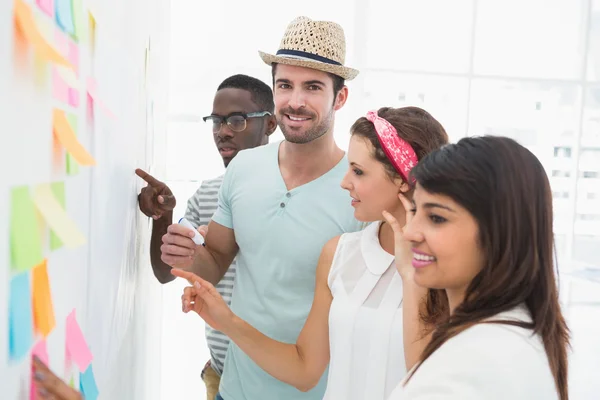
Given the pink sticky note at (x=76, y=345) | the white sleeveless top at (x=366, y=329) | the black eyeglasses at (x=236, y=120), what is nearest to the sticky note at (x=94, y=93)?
the pink sticky note at (x=76, y=345)

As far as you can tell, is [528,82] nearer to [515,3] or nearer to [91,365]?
[515,3]

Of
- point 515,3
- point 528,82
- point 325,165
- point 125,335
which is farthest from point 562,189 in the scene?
point 125,335

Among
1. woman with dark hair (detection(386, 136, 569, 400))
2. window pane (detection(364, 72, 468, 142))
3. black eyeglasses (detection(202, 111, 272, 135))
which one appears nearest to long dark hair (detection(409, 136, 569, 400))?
woman with dark hair (detection(386, 136, 569, 400))

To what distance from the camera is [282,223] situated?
1.54 meters

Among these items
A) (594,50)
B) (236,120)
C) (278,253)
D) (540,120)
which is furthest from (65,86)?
(594,50)

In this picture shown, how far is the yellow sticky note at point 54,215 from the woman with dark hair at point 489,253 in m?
0.46

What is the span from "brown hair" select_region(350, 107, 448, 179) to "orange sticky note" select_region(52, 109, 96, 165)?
65 centimetres

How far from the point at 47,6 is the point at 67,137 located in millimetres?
156

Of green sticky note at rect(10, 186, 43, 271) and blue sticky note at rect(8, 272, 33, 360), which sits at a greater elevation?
green sticky note at rect(10, 186, 43, 271)

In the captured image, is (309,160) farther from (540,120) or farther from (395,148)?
(540,120)

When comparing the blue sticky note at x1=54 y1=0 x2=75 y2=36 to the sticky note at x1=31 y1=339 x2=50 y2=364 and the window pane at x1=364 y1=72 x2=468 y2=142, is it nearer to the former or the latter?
the sticky note at x1=31 y1=339 x2=50 y2=364

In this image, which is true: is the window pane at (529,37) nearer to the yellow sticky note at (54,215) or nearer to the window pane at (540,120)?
the window pane at (540,120)

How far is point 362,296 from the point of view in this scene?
1.22 meters

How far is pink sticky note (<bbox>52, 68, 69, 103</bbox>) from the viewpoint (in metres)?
0.65
